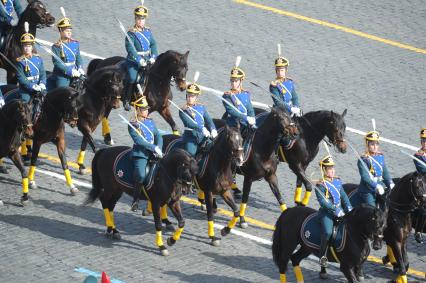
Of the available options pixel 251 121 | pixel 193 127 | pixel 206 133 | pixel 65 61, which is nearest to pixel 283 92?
pixel 251 121

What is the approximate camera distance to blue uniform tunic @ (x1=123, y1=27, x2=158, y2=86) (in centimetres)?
3859

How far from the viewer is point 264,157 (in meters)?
34.4

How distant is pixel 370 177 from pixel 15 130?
30.8ft

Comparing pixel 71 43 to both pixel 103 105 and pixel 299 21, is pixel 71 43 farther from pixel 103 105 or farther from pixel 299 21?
pixel 299 21

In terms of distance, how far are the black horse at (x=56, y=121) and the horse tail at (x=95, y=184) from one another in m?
1.52

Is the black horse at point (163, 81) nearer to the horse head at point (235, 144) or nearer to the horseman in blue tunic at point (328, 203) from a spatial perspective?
the horse head at point (235, 144)

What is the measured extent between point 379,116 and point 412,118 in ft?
3.45

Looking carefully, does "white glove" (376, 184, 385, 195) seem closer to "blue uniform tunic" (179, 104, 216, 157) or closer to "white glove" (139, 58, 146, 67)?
"blue uniform tunic" (179, 104, 216, 157)

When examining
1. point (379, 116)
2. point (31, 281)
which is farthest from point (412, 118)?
point (31, 281)

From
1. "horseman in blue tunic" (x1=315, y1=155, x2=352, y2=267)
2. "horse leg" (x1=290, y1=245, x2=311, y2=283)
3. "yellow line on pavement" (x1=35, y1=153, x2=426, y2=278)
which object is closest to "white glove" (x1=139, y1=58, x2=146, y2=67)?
"yellow line on pavement" (x1=35, y1=153, x2=426, y2=278)

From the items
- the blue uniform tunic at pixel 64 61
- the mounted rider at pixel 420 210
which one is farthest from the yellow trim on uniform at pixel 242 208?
the blue uniform tunic at pixel 64 61

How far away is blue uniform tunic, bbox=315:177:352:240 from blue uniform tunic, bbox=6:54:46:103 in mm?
9257

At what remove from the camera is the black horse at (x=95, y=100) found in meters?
36.2

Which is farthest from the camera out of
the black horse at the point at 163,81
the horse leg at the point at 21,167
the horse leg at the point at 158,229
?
the black horse at the point at 163,81
